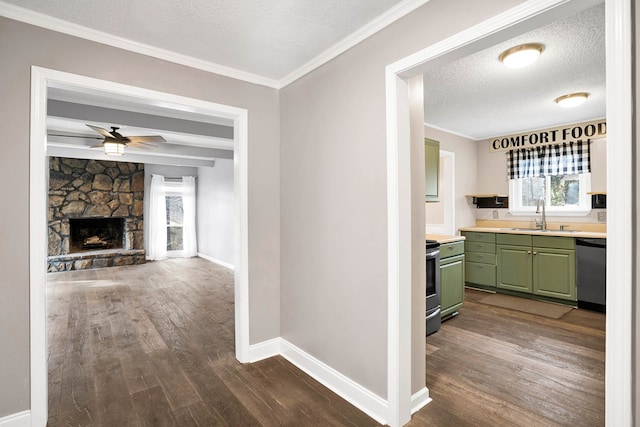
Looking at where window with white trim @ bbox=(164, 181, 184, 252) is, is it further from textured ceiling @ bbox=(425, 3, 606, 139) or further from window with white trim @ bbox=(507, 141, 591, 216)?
window with white trim @ bbox=(507, 141, 591, 216)

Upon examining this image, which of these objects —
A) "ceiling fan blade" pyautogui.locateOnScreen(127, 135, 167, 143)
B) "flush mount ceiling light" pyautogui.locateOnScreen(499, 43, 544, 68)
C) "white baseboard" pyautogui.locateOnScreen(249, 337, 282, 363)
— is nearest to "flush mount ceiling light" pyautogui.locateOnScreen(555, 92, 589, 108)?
"flush mount ceiling light" pyautogui.locateOnScreen(499, 43, 544, 68)

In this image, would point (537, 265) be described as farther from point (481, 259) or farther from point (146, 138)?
point (146, 138)

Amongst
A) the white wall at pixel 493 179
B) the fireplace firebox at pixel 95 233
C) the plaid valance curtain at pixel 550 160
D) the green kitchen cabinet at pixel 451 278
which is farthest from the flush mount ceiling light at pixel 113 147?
the plaid valance curtain at pixel 550 160

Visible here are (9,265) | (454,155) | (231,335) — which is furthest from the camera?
(454,155)

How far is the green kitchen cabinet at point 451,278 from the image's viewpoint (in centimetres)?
353

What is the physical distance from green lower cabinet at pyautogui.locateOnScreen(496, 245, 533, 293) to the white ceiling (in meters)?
2.10

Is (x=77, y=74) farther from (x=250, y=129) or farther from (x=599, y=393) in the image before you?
(x=599, y=393)

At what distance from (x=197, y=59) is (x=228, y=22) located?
24.4 inches

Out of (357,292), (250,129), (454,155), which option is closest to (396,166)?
(357,292)

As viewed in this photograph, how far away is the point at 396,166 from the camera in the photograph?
1.92m

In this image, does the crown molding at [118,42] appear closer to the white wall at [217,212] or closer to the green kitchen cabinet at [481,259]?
the green kitchen cabinet at [481,259]

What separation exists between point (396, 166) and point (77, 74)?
2.10m

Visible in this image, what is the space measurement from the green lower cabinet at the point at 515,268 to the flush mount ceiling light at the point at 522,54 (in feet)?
9.37

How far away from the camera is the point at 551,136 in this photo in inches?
189
